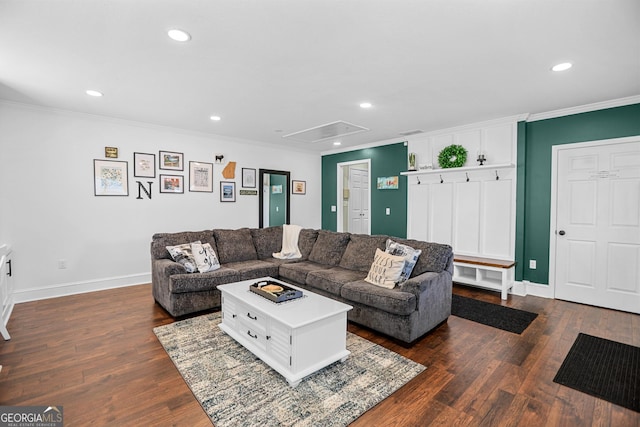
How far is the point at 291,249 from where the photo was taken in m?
4.66

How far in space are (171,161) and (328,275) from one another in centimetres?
332

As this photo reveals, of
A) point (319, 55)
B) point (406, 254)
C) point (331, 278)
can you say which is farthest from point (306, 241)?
point (319, 55)

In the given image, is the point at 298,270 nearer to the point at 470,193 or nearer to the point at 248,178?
the point at 248,178

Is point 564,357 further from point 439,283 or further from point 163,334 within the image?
point 163,334

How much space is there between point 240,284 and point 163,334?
0.83 m

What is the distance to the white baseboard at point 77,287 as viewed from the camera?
3882mm

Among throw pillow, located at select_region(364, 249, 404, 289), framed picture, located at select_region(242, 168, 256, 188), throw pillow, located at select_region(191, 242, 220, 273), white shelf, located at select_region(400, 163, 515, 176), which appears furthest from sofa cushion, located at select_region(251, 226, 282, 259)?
white shelf, located at select_region(400, 163, 515, 176)

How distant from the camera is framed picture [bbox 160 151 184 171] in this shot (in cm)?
493

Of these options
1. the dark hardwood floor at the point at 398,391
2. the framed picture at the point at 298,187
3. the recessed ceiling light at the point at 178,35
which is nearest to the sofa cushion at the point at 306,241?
the dark hardwood floor at the point at 398,391

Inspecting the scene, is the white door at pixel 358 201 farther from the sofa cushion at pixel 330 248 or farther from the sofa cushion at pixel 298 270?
the sofa cushion at pixel 298 270

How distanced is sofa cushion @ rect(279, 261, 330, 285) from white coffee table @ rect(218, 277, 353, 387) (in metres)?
1.11

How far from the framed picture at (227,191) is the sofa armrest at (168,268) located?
217 centimetres

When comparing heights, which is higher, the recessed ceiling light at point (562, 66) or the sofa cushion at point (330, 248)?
the recessed ceiling light at point (562, 66)

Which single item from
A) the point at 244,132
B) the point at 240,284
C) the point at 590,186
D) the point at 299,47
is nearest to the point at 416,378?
the point at 240,284
